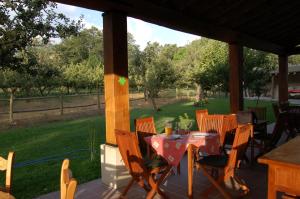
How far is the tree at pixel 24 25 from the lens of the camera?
7.86 m

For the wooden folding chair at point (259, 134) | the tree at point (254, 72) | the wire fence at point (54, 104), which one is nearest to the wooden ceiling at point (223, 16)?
the wooden folding chair at point (259, 134)

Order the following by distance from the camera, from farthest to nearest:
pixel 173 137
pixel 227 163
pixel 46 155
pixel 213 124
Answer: pixel 46 155 < pixel 213 124 < pixel 173 137 < pixel 227 163

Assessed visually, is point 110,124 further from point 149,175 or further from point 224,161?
point 224,161

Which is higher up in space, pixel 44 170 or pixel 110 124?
pixel 110 124

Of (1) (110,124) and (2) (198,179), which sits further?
(2) (198,179)

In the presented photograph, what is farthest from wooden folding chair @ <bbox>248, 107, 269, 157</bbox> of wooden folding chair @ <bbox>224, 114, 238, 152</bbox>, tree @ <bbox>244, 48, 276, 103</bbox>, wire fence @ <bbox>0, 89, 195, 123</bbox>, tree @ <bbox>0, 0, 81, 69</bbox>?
wire fence @ <bbox>0, 89, 195, 123</bbox>

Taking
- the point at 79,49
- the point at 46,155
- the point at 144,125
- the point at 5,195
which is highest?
the point at 79,49

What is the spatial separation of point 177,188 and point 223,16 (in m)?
3.44

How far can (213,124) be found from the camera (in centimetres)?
Answer: 479

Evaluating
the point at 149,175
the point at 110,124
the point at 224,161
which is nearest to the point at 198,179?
the point at 224,161

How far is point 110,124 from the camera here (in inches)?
153

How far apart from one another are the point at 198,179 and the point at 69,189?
125 inches

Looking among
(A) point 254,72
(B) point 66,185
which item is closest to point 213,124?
(B) point 66,185

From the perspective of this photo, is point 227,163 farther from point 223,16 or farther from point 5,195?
point 223,16
